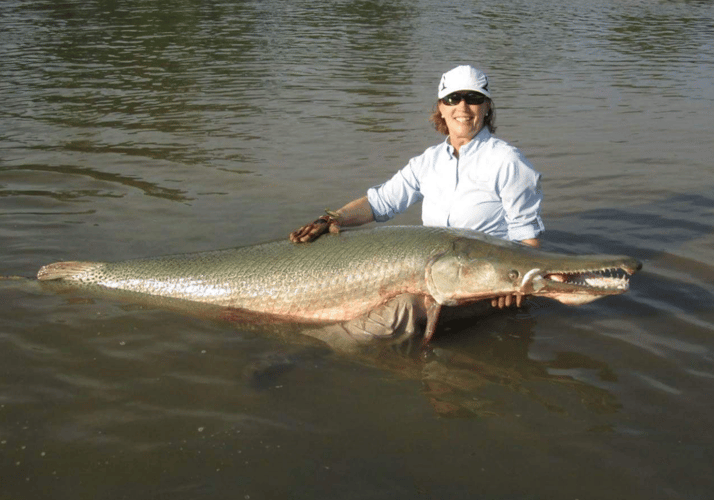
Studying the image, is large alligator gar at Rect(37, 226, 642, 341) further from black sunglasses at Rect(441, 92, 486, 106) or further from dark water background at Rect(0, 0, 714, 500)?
black sunglasses at Rect(441, 92, 486, 106)

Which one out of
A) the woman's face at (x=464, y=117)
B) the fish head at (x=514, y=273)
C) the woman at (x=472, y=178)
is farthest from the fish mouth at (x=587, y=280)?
the woman's face at (x=464, y=117)

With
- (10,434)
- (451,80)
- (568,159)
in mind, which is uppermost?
(451,80)

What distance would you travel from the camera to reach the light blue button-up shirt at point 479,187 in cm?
488

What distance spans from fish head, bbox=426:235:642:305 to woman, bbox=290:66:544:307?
25 centimetres

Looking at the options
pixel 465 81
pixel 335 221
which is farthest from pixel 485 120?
pixel 335 221

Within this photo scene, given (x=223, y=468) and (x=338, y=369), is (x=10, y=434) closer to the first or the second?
(x=223, y=468)

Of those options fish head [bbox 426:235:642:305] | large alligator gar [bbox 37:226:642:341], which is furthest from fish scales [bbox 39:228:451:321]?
fish head [bbox 426:235:642:305]

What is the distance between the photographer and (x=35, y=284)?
5.50 m

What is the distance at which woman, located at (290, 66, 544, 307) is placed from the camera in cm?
489

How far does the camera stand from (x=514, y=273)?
434cm

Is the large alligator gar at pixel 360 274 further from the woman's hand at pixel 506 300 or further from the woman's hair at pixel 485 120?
the woman's hair at pixel 485 120

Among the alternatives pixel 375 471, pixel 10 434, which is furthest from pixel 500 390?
pixel 10 434

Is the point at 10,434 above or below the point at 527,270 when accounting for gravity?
below

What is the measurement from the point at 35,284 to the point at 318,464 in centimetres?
306
